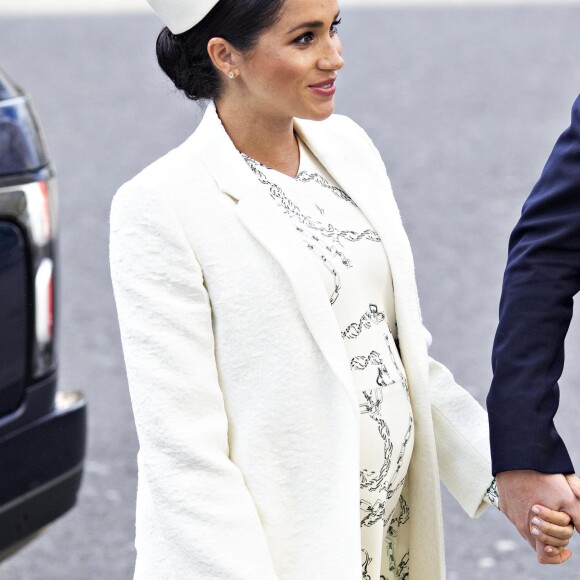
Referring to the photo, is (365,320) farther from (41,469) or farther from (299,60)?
(41,469)

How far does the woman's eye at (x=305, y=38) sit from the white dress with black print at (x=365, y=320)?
0.69 ft

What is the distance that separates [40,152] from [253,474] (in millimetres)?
1358

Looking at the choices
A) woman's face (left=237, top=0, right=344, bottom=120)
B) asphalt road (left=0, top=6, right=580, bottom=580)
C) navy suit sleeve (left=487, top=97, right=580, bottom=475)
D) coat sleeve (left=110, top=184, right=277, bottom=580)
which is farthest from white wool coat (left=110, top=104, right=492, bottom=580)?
asphalt road (left=0, top=6, right=580, bottom=580)

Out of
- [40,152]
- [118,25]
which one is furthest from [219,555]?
[118,25]

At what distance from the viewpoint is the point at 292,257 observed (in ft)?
6.48

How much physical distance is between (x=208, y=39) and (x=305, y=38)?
0.16 metres

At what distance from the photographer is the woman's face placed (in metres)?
2.04

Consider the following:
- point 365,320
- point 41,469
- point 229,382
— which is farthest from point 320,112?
point 41,469

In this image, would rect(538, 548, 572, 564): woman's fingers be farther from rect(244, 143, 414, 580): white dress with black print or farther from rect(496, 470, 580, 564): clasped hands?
rect(244, 143, 414, 580): white dress with black print

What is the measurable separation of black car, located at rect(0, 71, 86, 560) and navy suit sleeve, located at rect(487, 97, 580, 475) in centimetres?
135

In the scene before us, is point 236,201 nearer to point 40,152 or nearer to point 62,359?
point 40,152

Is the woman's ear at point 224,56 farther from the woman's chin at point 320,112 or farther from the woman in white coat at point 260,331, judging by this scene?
the woman's chin at point 320,112

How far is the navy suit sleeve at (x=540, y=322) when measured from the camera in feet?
6.49

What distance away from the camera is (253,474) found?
6.61 ft
